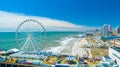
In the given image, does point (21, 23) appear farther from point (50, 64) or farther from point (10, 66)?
point (50, 64)

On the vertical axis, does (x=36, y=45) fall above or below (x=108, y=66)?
above

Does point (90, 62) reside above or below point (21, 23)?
below

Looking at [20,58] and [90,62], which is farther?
[20,58]

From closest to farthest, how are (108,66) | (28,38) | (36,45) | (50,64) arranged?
(108,66) → (50,64) → (28,38) → (36,45)

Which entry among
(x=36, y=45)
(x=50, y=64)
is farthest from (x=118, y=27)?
(x=50, y=64)

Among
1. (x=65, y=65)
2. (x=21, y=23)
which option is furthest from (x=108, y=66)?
(x=21, y=23)

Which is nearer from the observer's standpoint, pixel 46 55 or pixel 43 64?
pixel 43 64

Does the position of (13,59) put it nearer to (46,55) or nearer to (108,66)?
(46,55)

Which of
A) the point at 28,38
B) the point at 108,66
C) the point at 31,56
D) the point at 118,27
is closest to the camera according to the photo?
the point at 108,66

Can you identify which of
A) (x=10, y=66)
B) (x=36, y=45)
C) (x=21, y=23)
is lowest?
(x=10, y=66)
